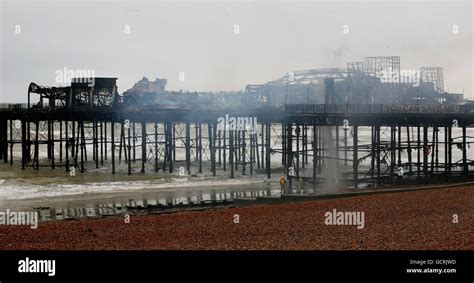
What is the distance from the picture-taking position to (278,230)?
61.9 ft

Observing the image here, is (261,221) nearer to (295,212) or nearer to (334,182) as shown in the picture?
(295,212)

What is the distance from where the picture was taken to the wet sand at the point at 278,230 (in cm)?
1641

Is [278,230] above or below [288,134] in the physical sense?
below

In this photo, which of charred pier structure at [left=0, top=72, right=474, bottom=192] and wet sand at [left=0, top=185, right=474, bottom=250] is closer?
wet sand at [left=0, top=185, right=474, bottom=250]

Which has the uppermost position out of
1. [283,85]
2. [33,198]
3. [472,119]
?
[283,85]

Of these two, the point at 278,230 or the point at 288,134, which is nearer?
the point at 278,230

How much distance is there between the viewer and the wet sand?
16.4 meters

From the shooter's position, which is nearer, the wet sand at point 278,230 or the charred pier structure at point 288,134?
the wet sand at point 278,230
